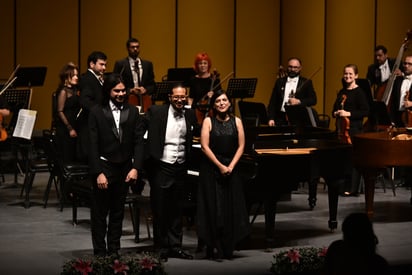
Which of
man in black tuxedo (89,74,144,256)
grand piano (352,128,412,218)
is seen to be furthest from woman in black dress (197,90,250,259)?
grand piano (352,128,412,218)

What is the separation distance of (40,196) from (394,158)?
12.9 feet

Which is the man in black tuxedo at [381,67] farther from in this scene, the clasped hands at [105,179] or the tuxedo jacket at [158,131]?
the clasped hands at [105,179]

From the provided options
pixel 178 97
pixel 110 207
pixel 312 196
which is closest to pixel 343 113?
pixel 312 196

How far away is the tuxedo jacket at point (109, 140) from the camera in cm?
727

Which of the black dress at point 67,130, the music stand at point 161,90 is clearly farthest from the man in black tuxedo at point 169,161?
the music stand at point 161,90

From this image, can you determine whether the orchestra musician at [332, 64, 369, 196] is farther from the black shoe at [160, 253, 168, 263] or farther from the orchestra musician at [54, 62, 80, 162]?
the black shoe at [160, 253, 168, 263]

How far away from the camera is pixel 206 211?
300 inches

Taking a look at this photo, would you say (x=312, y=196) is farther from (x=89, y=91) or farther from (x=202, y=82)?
(x=89, y=91)

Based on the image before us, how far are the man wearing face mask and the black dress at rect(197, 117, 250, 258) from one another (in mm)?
3508

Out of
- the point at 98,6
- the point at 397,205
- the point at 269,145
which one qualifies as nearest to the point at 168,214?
the point at 269,145

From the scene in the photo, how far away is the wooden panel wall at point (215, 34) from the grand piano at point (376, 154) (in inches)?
185

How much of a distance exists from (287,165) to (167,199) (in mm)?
1055

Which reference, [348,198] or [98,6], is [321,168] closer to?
[348,198]

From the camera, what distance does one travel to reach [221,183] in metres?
7.57
